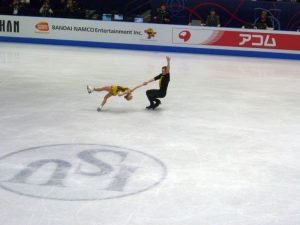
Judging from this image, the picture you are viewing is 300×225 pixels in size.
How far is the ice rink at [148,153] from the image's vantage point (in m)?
5.03

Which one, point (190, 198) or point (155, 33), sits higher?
point (155, 33)

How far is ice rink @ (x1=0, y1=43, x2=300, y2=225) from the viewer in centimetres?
503

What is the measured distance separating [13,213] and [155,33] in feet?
49.9

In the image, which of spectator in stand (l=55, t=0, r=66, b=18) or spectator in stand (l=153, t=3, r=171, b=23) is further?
spectator in stand (l=55, t=0, r=66, b=18)

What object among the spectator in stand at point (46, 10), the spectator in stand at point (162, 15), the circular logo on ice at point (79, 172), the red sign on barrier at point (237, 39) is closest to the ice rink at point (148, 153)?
the circular logo on ice at point (79, 172)

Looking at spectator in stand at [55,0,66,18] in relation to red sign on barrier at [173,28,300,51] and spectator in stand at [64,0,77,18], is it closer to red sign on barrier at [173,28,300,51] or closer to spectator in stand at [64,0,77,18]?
spectator in stand at [64,0,77,18]

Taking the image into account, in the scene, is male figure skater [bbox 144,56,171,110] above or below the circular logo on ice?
above

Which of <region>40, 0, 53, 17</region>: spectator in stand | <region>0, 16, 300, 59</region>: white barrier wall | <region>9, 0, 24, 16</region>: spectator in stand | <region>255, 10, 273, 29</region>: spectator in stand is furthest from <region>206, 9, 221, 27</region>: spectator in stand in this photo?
<region>9, 0, 24, 16</region>: spectator in stand

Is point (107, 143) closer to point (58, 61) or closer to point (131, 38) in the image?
point (58, 61)

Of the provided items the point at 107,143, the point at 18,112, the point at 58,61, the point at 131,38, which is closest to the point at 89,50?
the point at 131,38

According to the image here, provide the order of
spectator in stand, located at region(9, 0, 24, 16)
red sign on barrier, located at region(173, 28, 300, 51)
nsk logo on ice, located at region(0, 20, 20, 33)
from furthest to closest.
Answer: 1. spectator in stand, located at region(9, 0, 24, 16)
2. nsk logo on ice, located at region(0, 20, 20, 33)
3. red sign on barrier, located at region(173, 28, 300, 51)

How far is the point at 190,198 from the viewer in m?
5.37

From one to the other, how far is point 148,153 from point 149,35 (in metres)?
13.1

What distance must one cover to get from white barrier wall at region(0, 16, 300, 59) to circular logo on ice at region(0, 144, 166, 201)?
1256 centimetres
